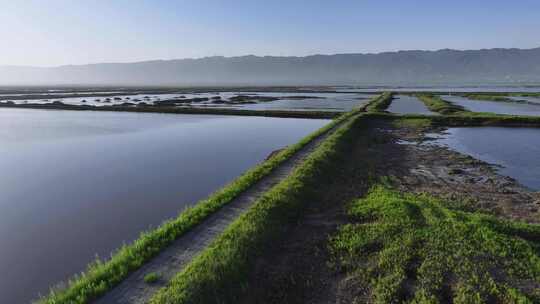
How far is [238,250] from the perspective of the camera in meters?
11.7

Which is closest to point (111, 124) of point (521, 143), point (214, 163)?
point (214, 163)

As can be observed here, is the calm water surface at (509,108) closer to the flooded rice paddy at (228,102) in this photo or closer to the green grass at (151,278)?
the flooded rice paddy at (228,102)

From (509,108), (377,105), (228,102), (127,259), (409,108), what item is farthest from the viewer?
(228,102)

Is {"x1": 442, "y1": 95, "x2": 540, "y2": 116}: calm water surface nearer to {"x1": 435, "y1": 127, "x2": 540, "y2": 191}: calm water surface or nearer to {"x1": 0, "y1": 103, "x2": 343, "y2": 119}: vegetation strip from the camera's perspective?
{"x1": 435, "y1": 127, "x2": 540, "y2": 191}: calm water surface

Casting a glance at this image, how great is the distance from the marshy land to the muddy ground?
2.8 inches

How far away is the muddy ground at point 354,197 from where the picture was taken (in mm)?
10578

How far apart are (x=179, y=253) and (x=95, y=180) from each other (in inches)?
613

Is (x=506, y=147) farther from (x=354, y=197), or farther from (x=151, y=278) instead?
(x=151, y=278)

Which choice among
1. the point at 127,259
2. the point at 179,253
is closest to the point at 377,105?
the point at 179,253

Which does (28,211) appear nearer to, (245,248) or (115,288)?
(115,288)

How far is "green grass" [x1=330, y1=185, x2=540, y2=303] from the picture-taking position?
31.8 ft

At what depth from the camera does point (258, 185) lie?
19.7 meters

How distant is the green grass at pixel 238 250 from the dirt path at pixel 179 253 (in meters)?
0.47

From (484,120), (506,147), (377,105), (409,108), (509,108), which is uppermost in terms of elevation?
(377,105)
